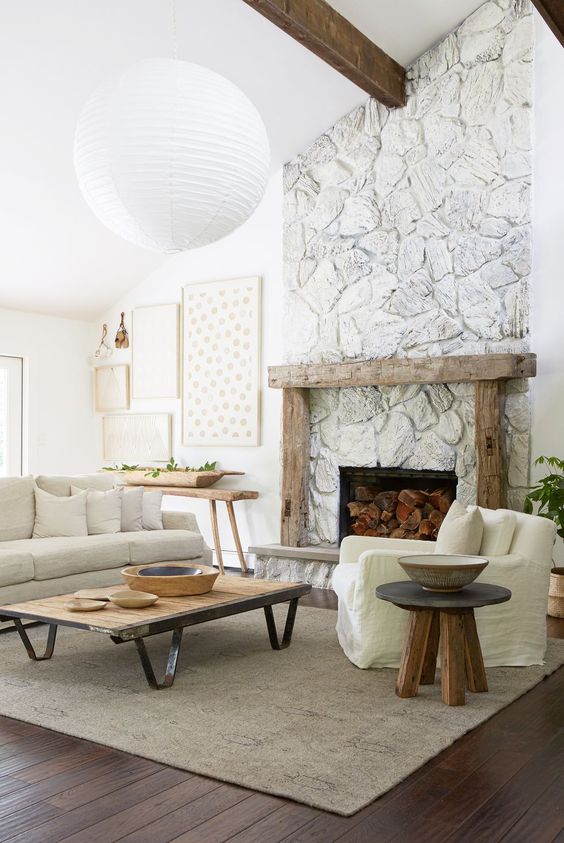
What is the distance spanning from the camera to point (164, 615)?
11.4 ft

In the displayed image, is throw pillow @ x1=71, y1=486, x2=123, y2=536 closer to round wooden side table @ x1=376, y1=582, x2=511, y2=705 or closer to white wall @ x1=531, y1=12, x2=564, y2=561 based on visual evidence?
round wooden side table @ x1=376, y1=582, x2=511, y2=705

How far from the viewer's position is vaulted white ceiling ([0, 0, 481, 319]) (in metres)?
4.75

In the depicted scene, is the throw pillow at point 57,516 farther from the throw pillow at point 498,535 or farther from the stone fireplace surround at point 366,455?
the throw pillow at point 498,535

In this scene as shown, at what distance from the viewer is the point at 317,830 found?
7.34 ft

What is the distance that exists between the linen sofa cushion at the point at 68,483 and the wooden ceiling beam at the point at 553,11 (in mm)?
4145

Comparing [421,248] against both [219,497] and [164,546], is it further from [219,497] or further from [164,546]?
[164,546]

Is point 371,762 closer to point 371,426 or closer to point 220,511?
point 371,426

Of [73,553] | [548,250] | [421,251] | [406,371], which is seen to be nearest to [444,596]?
[73,553]

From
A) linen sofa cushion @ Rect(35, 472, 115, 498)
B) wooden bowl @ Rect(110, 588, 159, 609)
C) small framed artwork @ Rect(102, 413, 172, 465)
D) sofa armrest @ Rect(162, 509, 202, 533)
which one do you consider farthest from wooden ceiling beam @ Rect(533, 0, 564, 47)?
small framed artwork @ Rect(102, 413, 172, 465)

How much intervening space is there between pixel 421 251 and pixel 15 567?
3.39 meters

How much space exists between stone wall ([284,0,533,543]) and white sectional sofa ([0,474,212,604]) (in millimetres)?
1251

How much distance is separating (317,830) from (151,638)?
232 cm

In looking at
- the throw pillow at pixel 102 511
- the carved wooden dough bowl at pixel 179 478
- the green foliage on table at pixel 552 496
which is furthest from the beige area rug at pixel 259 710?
the carved wooden dough bowl at pixel 179 478

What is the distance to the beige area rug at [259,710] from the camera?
263cm
